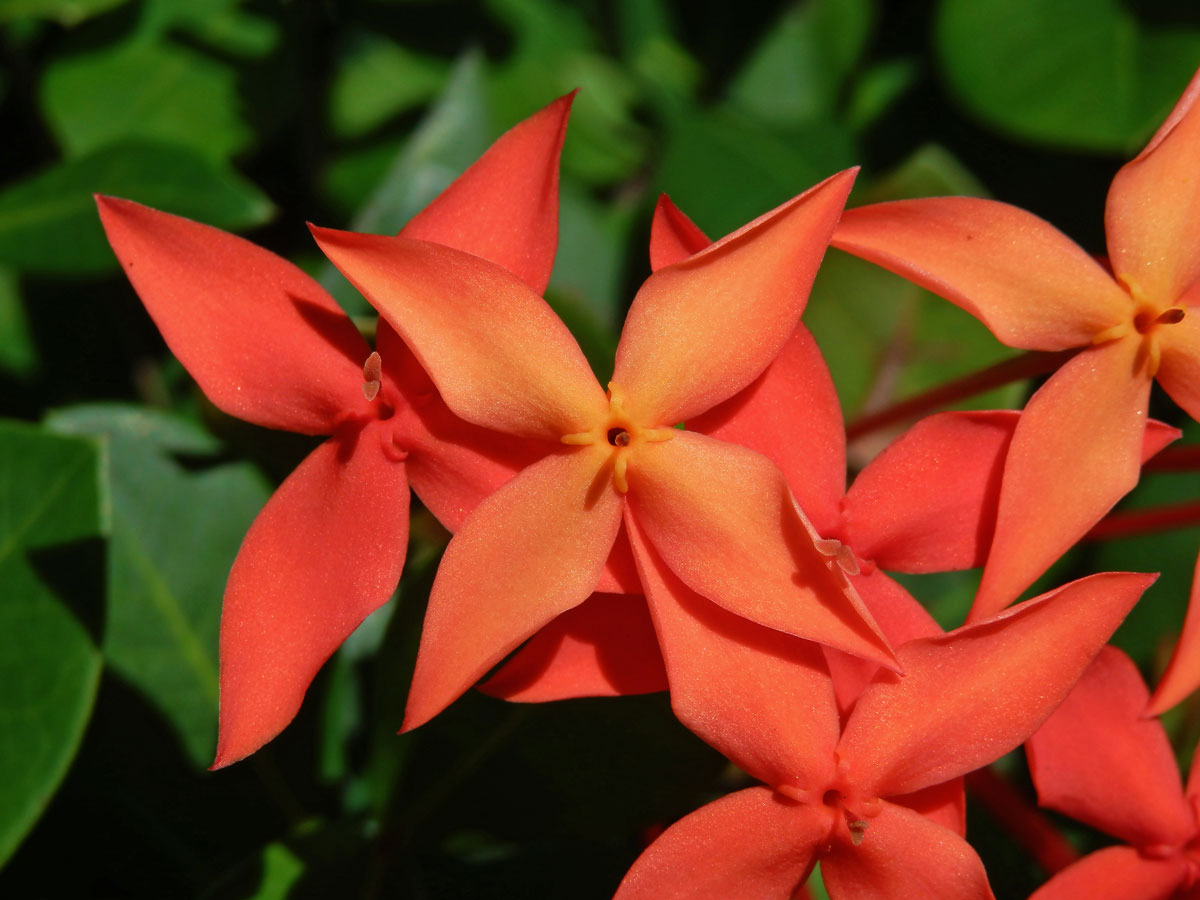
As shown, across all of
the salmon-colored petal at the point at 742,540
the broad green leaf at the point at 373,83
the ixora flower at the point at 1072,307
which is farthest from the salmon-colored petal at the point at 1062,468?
the broad green leaf at the point at 373,83

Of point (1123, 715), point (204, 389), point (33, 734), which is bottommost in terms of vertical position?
point (33, 734)

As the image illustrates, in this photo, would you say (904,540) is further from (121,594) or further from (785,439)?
(121,594)

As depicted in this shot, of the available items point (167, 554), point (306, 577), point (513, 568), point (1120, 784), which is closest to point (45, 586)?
point (167, 554)

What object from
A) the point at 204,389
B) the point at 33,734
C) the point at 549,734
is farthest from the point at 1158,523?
the point at 33,734

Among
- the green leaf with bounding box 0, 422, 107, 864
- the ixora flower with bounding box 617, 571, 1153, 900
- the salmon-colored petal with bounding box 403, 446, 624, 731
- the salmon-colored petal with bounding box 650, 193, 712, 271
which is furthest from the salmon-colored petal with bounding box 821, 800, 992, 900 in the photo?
the green leaf with bounding box 0, 422, 107, 864

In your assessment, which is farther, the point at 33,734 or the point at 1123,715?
the point at 33,734

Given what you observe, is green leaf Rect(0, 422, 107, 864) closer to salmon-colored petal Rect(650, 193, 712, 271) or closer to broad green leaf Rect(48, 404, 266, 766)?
broad green leaf Rect(48, 404, 266, 766)
